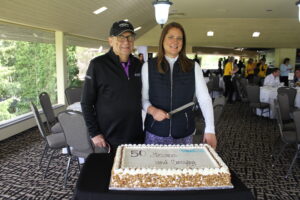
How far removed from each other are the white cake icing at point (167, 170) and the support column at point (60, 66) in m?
6.41

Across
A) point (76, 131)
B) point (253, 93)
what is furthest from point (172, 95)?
point (253, 93)

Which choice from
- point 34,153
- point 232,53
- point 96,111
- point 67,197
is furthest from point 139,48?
point 96,111

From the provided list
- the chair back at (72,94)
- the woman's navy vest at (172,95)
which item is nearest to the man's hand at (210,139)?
the woman's navy vest at (172,95)

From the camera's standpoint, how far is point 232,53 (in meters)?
16.2

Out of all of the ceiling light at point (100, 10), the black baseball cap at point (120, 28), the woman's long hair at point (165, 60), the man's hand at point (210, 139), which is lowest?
the man's hand at point (210, 139)

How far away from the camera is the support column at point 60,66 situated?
713 centimetres

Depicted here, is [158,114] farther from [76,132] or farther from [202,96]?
[76,132]

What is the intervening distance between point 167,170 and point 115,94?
0.79m

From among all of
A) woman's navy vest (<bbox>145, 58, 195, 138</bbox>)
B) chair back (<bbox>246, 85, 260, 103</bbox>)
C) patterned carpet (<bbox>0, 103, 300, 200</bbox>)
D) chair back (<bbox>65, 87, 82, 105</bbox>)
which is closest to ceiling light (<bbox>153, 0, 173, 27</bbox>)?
chair back (<bbox>65, 87, 82, 105</bbox>)

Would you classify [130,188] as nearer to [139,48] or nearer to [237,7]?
[237,7]

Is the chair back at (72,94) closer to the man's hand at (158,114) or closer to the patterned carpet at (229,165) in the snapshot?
the patterned carpet at (229,165)

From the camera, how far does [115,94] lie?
178 cm

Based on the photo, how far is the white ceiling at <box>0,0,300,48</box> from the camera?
5.12m

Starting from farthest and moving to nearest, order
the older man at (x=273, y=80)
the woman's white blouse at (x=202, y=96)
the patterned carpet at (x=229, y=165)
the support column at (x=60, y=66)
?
the older man at (x=273, y=80), the support column at (x=60, y=66), the patterned carpet at (x=229, y=165), the woman's white blouse at (x=202, y=96)
